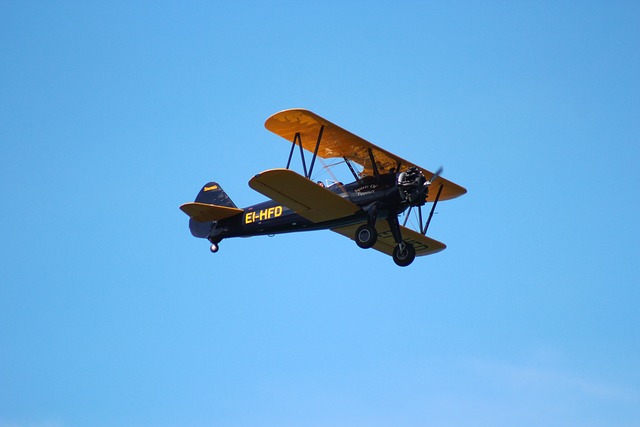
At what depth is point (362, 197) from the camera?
2245cm

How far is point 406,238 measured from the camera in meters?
24.4

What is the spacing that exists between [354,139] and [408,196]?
1.77 m

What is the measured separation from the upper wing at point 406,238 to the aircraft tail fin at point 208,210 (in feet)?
8.94

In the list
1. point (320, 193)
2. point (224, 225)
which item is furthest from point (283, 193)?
point (224, 225)

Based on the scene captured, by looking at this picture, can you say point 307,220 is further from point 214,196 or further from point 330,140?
point 214,196

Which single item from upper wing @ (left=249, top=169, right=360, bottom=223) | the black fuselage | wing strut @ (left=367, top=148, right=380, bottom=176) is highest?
wing strut @ (left=367, top=148, right=380, bottom=176)

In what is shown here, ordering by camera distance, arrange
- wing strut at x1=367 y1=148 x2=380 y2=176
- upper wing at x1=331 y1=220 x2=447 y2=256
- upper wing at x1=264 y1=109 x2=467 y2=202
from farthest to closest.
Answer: upper wing at x1=331 y1=220 x2=447 y2=256 → wing strut at x1=367 y1=148 x2=380 y2=176 → upper wing at x1=264 y1=109 x2=467 y2=202

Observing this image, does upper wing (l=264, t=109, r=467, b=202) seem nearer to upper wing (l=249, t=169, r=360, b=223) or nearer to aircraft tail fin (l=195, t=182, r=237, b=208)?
upper wing (l=249, t=169, r=360, b=223)

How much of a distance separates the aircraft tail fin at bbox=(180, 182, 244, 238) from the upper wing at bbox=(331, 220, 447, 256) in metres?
2.72

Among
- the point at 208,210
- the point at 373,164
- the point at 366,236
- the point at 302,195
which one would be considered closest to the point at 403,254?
the point at 366,236

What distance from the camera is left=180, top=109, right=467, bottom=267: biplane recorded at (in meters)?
21.7

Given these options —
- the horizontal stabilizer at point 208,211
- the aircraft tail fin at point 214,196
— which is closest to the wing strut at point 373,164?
the horizontal stabilizer at point 208,211

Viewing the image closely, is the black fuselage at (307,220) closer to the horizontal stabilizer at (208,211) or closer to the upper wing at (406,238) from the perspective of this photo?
the horizontal stabilizer at (208,211)

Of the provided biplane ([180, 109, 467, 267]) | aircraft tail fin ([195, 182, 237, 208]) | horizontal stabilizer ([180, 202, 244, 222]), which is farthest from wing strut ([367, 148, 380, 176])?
aircraft tail fin ([195, 182, 237, 208])
